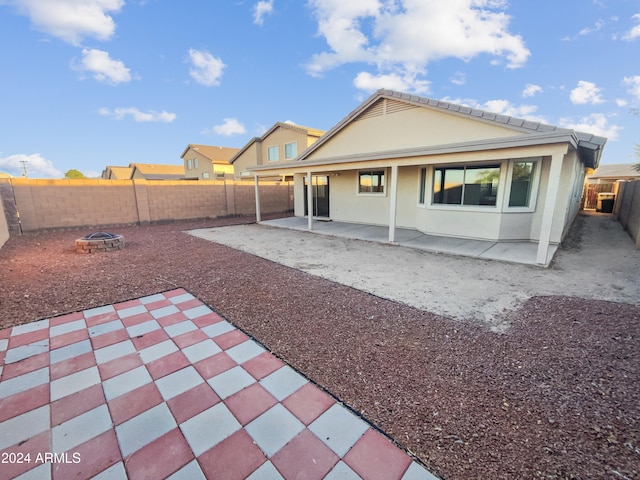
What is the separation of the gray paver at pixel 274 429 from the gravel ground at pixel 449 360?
1.49 ft

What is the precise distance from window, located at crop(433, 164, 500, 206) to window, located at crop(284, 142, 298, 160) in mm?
13651

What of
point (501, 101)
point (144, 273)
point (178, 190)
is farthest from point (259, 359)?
point (501, 101)

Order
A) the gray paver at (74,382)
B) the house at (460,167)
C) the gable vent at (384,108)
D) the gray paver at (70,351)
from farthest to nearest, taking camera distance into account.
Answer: the gable vent at (384,108)
the house at (460,167)
the gray paver at (70,351)
the gray paver at (74,382)

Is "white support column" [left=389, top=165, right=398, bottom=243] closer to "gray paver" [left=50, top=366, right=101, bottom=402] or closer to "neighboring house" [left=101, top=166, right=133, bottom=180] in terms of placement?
"gray paver" [left=50, top=366, right=101, bottom=402]

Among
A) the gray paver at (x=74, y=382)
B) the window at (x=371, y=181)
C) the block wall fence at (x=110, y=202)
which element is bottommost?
the gray paver at (x=74, y=382)

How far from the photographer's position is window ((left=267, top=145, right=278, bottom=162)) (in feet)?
71.4

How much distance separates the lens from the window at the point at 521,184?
23.9 feet

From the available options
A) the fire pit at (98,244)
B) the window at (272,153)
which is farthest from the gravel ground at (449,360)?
the window at (272,153)

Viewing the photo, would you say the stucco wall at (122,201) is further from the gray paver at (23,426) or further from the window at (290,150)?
the gray paver at (23,426)

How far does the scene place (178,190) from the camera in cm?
1266

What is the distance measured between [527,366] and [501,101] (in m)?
17.9

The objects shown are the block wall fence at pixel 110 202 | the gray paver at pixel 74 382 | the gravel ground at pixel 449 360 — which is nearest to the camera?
the gravel ground at pixel 449 360

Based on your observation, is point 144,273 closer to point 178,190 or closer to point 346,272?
point 346,272

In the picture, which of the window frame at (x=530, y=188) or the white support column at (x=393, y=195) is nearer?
the window frame at (x=530, y=188)
